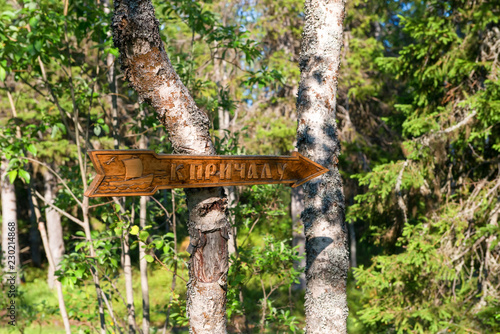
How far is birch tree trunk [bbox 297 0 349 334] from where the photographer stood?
2.88 metres

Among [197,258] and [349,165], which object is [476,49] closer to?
[349,165]

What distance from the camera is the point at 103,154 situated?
163cm

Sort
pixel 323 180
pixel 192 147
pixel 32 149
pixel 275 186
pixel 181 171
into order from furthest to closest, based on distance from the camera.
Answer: pixel 275 186
pixel 32 149
pixel 323 180
pixel 192 147
pixel 181 171

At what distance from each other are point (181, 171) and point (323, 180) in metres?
1.42

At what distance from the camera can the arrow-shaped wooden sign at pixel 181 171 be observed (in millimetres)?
1659

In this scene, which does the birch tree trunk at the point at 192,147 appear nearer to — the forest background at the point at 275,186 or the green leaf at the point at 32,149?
the forest background at the point at 275,186

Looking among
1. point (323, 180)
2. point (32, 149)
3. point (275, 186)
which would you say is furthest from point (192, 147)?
point (275, 186)

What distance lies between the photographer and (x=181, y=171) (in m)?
1.85

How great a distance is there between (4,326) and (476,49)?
1206 centimetres

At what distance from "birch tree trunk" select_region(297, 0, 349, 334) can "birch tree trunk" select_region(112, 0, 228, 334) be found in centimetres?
102

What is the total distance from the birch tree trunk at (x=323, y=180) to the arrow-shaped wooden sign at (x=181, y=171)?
73 cm

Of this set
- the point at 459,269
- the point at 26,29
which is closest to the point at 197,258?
the point at 26,29

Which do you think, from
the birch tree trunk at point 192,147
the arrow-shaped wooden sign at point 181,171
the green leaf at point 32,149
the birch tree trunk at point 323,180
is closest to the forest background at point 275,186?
the green leaf at point 32,149

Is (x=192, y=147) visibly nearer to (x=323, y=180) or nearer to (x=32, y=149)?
(x=323, y=180)
